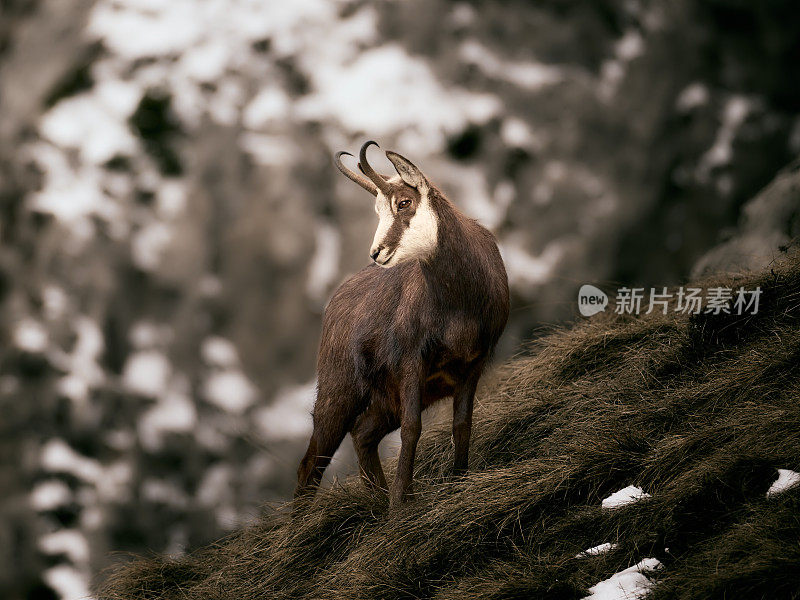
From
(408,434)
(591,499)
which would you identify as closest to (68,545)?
(408,434)

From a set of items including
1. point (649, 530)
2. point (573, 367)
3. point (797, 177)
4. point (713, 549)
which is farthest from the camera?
point (797, 177)

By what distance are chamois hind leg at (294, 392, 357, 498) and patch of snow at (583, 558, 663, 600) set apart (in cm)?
150

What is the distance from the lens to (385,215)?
344 cm

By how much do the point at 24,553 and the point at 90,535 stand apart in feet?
1.66

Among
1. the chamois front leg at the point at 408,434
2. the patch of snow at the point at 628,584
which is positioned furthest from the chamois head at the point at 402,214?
the patch of snow at the point at 628,584

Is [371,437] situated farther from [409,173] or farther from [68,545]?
[68,545]

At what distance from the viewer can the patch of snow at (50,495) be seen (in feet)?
19.2

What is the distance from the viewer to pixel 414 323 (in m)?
3.51

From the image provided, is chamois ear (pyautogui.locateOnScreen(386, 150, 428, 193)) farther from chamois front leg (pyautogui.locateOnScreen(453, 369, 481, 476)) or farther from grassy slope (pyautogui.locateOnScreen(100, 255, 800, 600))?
grassy slope (pyautogui.locateOnScreen(100, 255, 800, 600))

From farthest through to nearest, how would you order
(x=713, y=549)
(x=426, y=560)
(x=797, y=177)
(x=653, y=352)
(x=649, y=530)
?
(x=797, y=177)
(x=653, y=352)
(x=426, y=560)
(x=649, y=530)
(x=713, y=549)

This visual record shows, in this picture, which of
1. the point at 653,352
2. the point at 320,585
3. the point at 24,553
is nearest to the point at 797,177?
the point at 653,352

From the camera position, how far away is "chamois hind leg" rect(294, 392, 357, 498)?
153 inches

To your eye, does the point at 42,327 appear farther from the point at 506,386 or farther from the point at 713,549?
the point at 713,549

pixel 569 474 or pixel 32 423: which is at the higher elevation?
pixel 32 423
